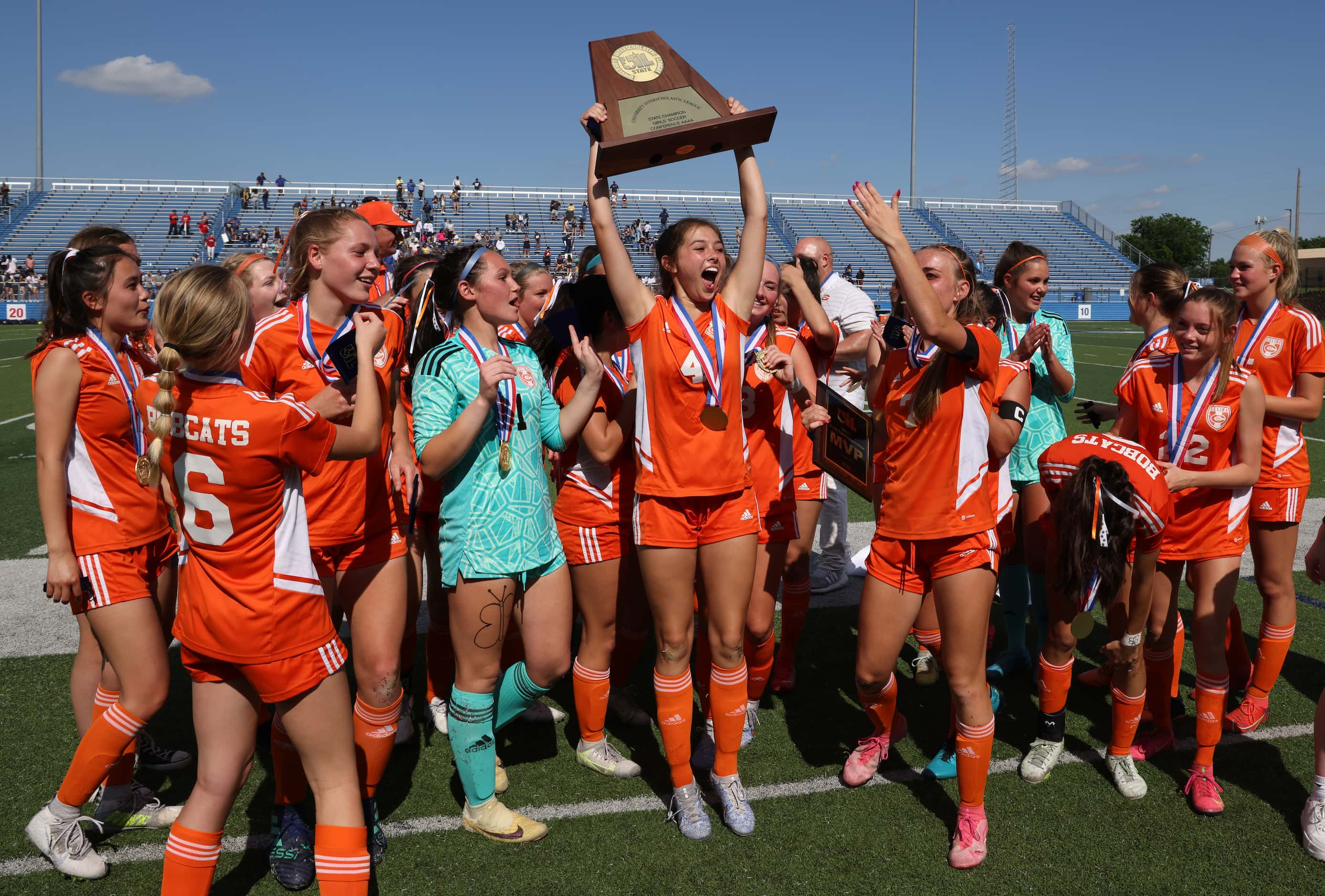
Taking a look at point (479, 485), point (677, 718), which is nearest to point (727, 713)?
point (677, 718)

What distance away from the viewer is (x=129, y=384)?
3227 millimetres

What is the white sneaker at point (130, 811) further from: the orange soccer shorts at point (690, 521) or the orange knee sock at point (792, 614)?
the orange knee sock at point (792, 614)

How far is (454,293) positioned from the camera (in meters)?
3.33

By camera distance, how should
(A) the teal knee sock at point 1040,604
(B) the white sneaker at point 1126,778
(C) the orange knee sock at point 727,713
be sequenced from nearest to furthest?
(C) the orange knee sock at point 727,713 < (B) the white sneaker at point 1126,778 < (A) the teal knee sock at point 1040,604

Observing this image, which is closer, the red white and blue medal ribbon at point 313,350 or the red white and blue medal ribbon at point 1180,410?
the red white and blue medal ribbon at point 313,350

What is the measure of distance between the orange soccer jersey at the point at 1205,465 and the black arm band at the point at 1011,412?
39 cm

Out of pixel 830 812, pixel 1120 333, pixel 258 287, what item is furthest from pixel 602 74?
pixel 1120 333

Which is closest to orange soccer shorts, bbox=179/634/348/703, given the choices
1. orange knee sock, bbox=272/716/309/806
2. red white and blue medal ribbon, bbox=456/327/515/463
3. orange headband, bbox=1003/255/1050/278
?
orange knee sock, bbox=272/716/309/806

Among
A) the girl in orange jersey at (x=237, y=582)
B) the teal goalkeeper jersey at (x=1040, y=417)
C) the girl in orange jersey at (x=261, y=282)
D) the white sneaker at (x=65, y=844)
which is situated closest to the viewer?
the girl in orange jersey at (x=237, y=582)

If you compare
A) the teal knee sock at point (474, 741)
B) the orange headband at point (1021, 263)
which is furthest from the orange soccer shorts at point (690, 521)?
the orange headband at point (1021, 263)

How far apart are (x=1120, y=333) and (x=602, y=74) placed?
35.4 metres

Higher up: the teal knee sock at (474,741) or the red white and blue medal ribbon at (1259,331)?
the red white and blue medal ribbon at (1259,331)

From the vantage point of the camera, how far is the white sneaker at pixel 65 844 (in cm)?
307

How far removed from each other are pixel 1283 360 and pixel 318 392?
4313 mm
